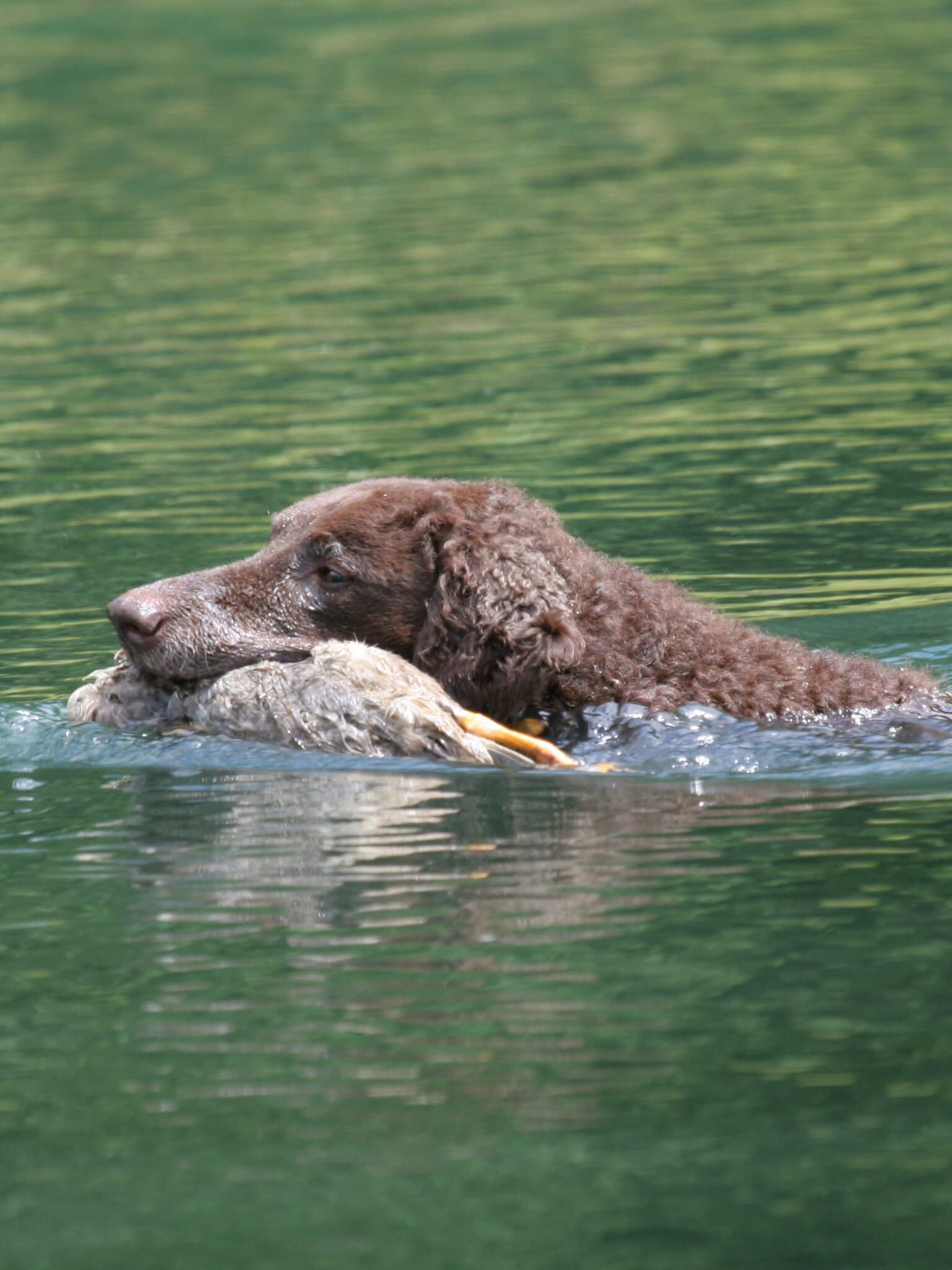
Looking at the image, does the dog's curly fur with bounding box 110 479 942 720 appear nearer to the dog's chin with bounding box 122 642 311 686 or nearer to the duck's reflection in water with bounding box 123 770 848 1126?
the dog's chin with bounding box 122 642 311 686

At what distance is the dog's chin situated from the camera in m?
8.67

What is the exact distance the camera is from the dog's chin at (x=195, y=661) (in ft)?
28.5

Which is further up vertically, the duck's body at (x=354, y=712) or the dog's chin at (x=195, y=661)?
the dog's chin at (x=195, y=661)

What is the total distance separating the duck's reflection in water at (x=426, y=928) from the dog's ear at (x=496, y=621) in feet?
1.71

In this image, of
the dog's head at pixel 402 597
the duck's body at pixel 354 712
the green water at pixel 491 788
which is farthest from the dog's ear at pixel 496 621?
the green water at pixel 491 788

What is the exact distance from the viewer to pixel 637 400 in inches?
679

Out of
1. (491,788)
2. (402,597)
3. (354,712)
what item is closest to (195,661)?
(354,712)

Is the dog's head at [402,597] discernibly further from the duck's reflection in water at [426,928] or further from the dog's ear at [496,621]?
the duck's reflection in water at [426,928]

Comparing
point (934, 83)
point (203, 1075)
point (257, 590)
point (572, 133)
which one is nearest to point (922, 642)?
point (257, 590)

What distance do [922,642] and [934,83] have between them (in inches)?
954

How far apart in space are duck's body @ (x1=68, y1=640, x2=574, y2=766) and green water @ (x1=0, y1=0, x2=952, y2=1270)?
0.12 metres

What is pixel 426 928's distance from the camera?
6613 millimetres

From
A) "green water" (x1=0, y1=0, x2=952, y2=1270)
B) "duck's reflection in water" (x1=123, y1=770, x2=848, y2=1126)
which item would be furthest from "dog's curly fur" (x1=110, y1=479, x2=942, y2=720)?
"duck's reflection in water" (x1=123, y1=770, x2=848, y2=1126)

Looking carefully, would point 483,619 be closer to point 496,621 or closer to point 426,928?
point 496,621
